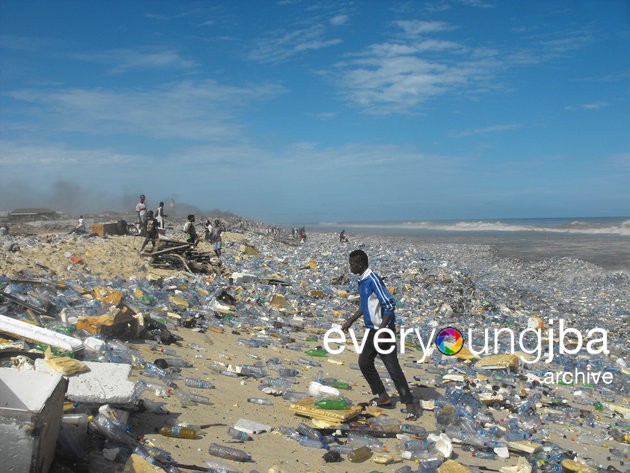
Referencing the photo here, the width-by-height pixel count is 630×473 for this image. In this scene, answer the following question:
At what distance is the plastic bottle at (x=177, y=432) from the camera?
3863 mm

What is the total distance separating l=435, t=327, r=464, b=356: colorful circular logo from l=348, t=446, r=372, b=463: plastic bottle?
4615mm

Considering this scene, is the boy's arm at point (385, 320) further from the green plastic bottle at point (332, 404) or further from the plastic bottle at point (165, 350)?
the plastic bottle at point (165, 350)

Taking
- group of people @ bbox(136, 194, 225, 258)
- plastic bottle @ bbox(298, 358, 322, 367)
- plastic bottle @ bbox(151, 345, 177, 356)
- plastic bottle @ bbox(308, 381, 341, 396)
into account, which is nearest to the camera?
plastic bottle @ bbox(308, 381, 341, 396)

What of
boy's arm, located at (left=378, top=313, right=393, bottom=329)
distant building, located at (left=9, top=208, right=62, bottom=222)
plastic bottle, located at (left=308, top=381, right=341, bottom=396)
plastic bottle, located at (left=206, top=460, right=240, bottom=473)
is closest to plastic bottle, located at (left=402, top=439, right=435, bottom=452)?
boy's arm, located at (left=378, top=313, right=393, bottom=329)

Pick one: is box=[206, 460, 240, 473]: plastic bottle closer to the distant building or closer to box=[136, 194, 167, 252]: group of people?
box=[136, 194, 167, 252]: group of people

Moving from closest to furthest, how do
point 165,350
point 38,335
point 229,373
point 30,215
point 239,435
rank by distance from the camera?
point 239,435, point 38,335, point 229,373, point 165,350, point 30,215

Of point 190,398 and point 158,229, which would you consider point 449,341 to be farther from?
point 158,229

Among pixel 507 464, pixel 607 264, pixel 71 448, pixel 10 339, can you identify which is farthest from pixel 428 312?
pixel 607 264

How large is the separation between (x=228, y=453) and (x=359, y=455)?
96 centimetres

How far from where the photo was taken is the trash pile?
3738mm

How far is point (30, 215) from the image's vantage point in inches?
1241

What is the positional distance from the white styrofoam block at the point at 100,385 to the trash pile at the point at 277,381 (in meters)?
0.01

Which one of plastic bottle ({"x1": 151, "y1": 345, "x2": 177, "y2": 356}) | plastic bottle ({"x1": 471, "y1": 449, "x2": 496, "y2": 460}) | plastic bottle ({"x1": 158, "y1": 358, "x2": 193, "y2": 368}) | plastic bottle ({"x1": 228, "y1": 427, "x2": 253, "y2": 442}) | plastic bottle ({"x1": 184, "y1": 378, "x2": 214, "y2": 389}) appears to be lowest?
plastic bottle ({"x1": 471, "y1": 449, "x2": 496, "y2": 460})

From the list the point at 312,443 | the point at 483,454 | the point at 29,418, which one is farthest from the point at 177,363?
the point at 29,418
